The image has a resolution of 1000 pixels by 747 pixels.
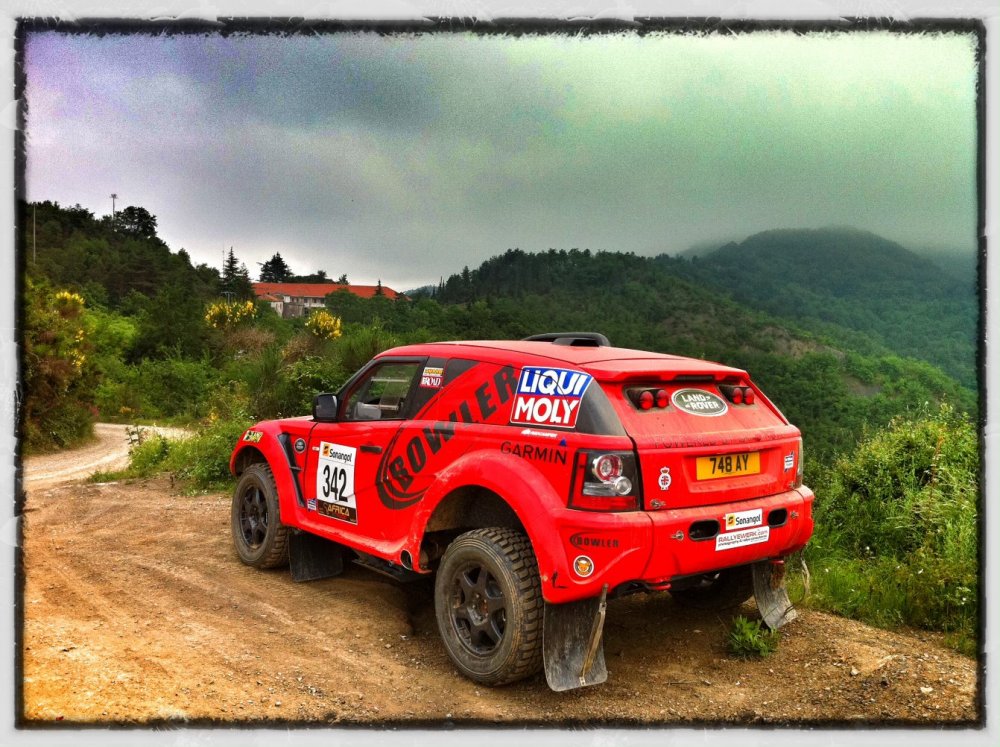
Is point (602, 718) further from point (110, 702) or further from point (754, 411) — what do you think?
point (110, 702)

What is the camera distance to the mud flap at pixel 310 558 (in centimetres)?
573

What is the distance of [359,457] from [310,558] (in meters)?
1.35

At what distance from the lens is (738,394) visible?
4.17m

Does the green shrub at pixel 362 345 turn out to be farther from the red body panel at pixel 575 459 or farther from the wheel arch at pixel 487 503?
the wheel arch at pixel 487 503

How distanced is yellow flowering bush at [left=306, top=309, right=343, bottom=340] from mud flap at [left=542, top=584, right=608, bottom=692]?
48.6ft

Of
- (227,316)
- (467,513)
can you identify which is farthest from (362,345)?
(227,316)

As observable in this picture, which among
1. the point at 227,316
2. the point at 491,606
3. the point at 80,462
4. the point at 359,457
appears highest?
the point at 227,316

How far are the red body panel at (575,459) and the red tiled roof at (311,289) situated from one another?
10968 millimetres

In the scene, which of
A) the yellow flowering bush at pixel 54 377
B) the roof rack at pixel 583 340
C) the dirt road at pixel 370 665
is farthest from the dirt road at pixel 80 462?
the roof rack at pixel 583 340

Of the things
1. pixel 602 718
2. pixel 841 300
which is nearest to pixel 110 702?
pixel 602 718

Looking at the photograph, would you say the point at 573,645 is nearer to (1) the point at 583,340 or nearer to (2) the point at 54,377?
(1) the point at 583,340

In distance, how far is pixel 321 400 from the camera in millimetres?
5281

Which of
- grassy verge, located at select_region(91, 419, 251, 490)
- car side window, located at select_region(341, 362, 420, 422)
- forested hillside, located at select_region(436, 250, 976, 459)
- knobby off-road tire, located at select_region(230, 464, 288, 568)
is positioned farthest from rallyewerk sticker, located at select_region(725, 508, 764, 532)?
grassy verge, located at select_region(91, 419, 251, 490)

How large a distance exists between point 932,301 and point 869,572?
10304 millimetres
